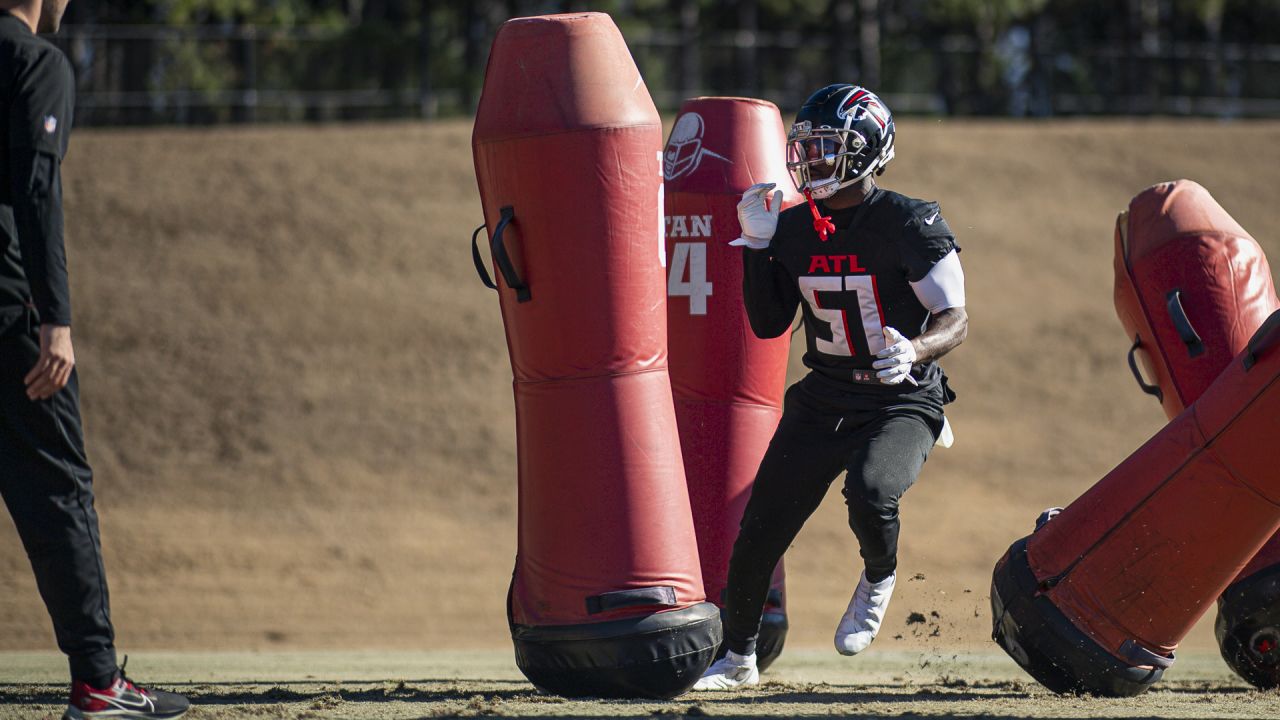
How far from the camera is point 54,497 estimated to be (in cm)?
434

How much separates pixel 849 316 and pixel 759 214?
537mm

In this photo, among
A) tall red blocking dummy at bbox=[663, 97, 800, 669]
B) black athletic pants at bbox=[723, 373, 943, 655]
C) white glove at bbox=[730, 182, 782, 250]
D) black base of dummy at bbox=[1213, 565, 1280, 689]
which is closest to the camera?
black athletic pants at bbox=[723, 373, 943, 655]

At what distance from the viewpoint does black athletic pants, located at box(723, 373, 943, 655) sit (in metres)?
5.08

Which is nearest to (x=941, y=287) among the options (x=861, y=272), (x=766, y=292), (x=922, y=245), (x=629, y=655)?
(x=922, y=245)

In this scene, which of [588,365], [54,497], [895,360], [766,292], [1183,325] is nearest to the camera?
[54,497]

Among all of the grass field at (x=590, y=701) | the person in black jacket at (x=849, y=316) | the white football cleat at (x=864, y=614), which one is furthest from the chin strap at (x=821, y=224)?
the grass field at (x=590, y=701)

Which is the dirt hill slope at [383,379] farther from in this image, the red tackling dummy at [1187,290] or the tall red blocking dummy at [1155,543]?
the tall red blocking dummy at [1155,543]

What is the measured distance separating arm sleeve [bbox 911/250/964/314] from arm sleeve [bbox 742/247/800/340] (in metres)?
0.56

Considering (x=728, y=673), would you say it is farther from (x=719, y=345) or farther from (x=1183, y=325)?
(x=1183, y=325)

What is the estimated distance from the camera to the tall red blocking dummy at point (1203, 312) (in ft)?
18.4

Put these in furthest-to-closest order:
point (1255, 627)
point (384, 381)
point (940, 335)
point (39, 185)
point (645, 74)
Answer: point (645, 74) < point (384, 381) < point (1255, 627) < point (940, 335) < point (39, 185)

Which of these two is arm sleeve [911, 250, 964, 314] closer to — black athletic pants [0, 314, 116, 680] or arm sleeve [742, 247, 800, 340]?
arm sleeve [742, 247, 800, 340]

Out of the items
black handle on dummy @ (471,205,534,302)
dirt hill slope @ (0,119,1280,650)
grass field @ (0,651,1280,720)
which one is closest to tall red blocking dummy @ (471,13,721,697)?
black handle on dummy @ (471,205,534,302)

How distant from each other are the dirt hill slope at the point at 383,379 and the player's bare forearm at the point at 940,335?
4099 mm
